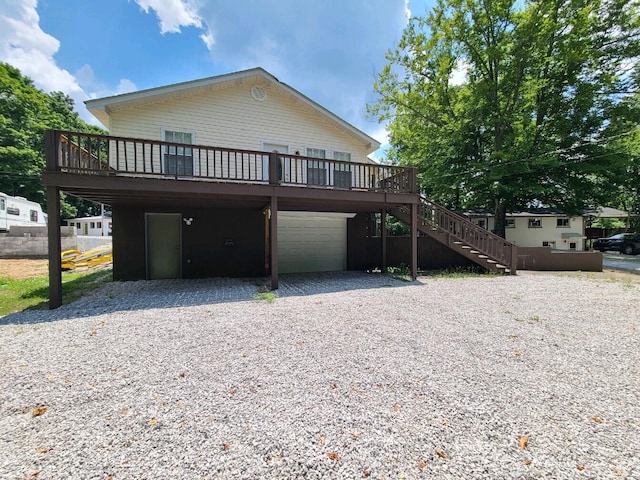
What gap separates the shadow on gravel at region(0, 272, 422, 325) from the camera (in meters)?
5.64

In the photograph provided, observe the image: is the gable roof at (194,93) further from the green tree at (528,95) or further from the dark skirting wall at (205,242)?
the green tree at (528,95)

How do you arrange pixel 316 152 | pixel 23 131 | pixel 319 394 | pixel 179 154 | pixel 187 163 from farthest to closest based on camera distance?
pixel 23 131 → pixel 316 152 → pixel 187 163 → pixel 179 154 → pixel 319 394

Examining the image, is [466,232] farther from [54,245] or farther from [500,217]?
[54,245]

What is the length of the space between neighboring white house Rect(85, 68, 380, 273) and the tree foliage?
70.7 feet

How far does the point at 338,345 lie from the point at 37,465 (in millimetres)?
2969

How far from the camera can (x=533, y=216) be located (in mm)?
21656

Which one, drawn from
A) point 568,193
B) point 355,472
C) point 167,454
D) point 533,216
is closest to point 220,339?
point 167,454

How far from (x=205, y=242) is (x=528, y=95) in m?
15.9

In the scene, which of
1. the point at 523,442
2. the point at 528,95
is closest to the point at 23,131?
the point at 528,95

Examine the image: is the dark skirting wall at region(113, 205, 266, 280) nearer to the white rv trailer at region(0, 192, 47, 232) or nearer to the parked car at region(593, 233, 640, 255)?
the white rv trailer at region(0, 192, 47, 232)

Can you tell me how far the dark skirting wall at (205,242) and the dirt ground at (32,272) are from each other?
383 cm

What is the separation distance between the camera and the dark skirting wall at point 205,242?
8.98 metres

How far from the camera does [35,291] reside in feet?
24.7

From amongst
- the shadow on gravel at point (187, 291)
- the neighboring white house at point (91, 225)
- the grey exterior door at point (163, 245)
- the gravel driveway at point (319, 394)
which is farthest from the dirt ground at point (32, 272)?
the neighboring white house at point (91, 225)
